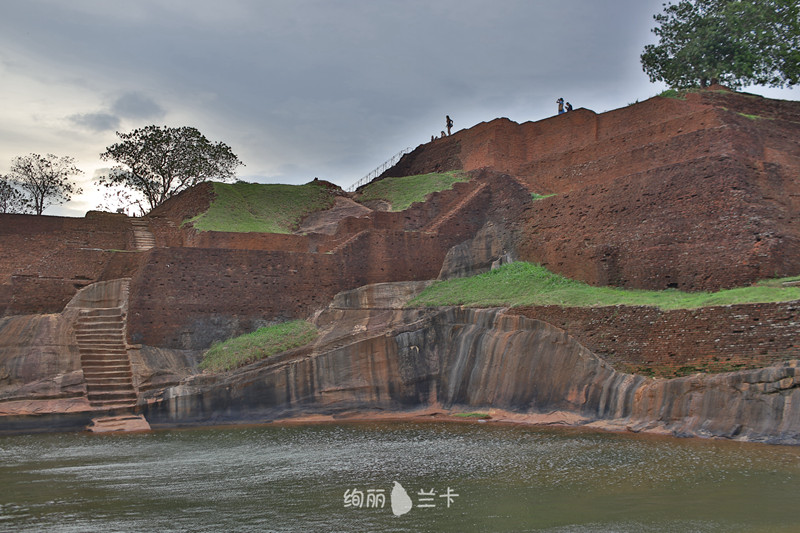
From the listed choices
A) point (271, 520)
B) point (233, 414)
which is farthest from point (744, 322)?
point (233, 414)

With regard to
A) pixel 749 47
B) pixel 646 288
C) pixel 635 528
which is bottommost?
pixel 635 528

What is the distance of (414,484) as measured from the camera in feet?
35.3

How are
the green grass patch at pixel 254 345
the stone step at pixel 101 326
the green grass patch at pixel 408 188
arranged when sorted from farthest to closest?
the green grass patch at pixel 408 188 → the stone step at pixel 101 326 → the green grass patch at pixel 254 345

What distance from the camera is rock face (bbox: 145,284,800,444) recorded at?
1591 cm

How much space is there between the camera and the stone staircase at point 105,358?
18125 millimetres

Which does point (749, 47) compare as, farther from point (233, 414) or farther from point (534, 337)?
point (233, 414)

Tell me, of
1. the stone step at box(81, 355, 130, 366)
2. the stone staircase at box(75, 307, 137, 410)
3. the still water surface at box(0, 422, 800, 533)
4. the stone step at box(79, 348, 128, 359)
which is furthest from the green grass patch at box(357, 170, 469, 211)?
the still water surface at box(0, 422, 800, 533)

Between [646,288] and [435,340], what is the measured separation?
595 centimetres

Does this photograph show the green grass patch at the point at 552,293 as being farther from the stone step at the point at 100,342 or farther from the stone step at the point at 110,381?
the stone step at the point at 100,342

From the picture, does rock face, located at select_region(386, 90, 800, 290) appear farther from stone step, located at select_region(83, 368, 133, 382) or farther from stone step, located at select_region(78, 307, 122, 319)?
stone step, located at select_region(78, 307, 122, 319)

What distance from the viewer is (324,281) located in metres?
22.6

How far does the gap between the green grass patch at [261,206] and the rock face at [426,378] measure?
695cm

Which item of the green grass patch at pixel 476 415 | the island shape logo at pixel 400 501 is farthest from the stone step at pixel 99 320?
the island shape logo at pixel 400 501

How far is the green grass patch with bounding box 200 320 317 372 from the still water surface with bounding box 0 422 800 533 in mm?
4155
